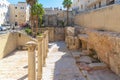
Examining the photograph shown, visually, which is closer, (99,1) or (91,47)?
(91,47)

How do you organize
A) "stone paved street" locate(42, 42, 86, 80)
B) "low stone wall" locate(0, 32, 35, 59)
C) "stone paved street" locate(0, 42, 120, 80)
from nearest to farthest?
1. "stone paved street" locate(0, 42, 120, 80)
2. "stone paved street" locate(42, 42, 86, 80)
3. "low stone wall" locate(0, 32, 35, 59)

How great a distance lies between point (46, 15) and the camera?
1876 inches

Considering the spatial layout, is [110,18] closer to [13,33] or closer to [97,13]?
[97,13]

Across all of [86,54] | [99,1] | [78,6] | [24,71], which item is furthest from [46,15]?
[24,71]

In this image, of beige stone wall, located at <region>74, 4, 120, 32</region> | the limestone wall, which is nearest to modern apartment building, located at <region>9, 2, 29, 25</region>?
beige stone wall, located at <region>74, 4, 120, 32</region>

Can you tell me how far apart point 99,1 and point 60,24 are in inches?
509

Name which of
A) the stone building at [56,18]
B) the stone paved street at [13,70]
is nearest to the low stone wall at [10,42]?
the stone paved street at [13,70]

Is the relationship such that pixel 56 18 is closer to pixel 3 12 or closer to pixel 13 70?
pixel 3 12

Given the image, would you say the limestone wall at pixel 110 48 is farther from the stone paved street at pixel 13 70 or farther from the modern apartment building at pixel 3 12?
the modern apartment building at pixel 3 12

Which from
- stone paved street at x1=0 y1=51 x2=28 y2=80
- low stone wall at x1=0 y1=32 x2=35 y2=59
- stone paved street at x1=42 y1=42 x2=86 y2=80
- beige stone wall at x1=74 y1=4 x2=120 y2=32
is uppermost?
beige stone wall at x1=74 y1=4 x2=120 y2=32

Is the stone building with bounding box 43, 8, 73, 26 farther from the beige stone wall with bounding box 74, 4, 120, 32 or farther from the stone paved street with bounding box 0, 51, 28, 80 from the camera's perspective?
the stone paved street with bounding box 0, 51, 28, 80

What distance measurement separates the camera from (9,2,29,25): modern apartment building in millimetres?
60781

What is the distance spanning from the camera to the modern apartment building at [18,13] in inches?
2393

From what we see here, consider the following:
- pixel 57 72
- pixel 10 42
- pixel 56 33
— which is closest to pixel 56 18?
pixel 56 33
